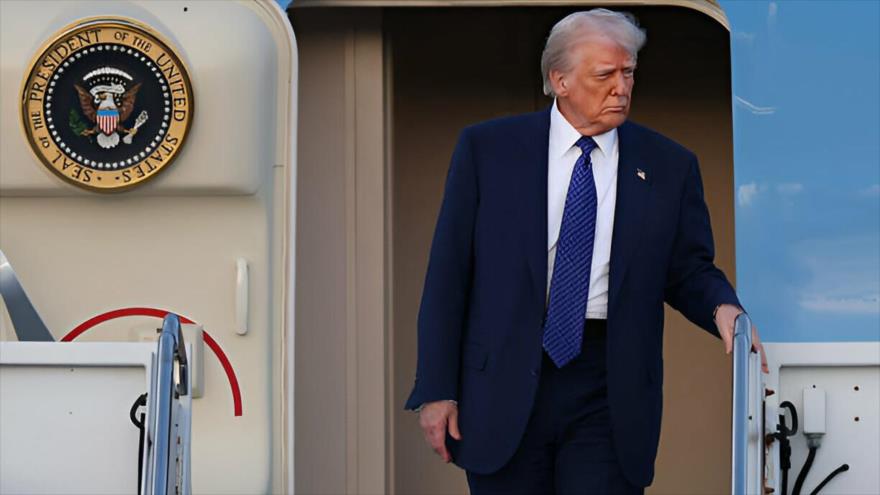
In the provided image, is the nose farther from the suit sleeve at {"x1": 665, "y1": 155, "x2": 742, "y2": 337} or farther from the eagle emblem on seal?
the eagle emblem on seal

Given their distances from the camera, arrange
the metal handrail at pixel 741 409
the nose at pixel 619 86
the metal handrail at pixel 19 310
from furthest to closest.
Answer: the metal handrail at pixel 19 310
the nose at pixel 619 86
the metal handrail at pixel 741 409

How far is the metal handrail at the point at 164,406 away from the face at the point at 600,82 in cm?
95

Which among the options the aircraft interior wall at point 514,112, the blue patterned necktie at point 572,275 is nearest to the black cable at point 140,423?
the blue patterned necktie at point 572,275

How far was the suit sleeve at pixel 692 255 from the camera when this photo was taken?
146 inches

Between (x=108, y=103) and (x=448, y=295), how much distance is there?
1513mm

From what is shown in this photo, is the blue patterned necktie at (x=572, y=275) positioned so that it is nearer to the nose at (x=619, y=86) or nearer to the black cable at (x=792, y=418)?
the nose at (x=619, y=86)

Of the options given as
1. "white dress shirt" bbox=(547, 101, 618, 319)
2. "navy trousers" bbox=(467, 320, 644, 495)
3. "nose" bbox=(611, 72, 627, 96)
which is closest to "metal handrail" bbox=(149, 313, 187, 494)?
"navy trousers" bbox=(467, 320, 644, 495)

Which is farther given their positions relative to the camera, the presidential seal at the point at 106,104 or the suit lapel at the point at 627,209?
the presidential seal at the point at 106,104

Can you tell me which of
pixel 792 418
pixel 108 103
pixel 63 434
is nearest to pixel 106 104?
pixel 108 103

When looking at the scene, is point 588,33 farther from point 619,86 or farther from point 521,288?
point 521,288

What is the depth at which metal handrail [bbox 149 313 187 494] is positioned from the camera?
11.2ft

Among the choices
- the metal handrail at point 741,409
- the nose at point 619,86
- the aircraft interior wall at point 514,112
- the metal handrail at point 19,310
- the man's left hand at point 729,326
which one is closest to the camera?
the metal handrail at point 741,409

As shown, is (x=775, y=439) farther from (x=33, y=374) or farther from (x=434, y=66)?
(x=434, y=66)

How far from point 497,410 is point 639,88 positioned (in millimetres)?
3375
